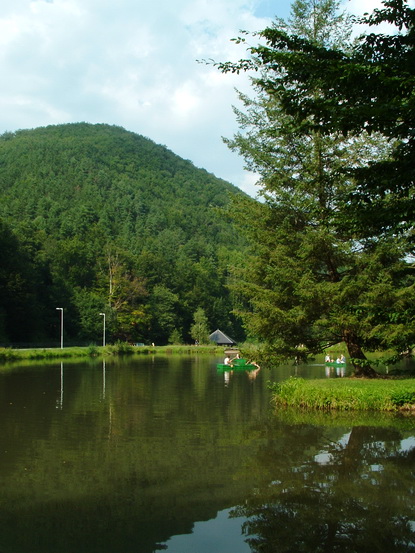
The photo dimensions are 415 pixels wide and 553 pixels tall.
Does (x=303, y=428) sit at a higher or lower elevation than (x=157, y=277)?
lower

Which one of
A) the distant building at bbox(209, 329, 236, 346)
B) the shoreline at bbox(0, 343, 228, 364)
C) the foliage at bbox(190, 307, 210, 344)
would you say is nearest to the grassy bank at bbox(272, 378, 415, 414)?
the shoreline at bbox(0, 343, 228, 364)

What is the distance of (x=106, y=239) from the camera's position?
107 metres

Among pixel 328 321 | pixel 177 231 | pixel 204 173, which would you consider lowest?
pixel 328 321

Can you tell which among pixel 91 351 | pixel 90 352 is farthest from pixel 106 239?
pixel 90 352

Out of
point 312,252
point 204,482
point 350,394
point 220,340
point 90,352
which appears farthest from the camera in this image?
point 220,340

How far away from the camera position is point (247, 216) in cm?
2042

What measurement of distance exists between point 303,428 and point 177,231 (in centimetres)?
12754

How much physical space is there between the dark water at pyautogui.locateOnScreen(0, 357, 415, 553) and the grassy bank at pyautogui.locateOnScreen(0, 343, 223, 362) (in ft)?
112

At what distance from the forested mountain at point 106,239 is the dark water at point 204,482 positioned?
32.6 ft

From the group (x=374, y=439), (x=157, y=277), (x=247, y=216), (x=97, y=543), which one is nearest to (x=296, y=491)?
(x=97, y=543)

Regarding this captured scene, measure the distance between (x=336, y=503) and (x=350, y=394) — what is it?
27.9 feet

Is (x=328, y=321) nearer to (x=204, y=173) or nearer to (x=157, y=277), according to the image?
(x=157, y=277)

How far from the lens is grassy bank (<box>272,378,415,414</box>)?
51.6ft

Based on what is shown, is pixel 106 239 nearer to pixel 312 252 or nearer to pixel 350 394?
pixel 312 252
